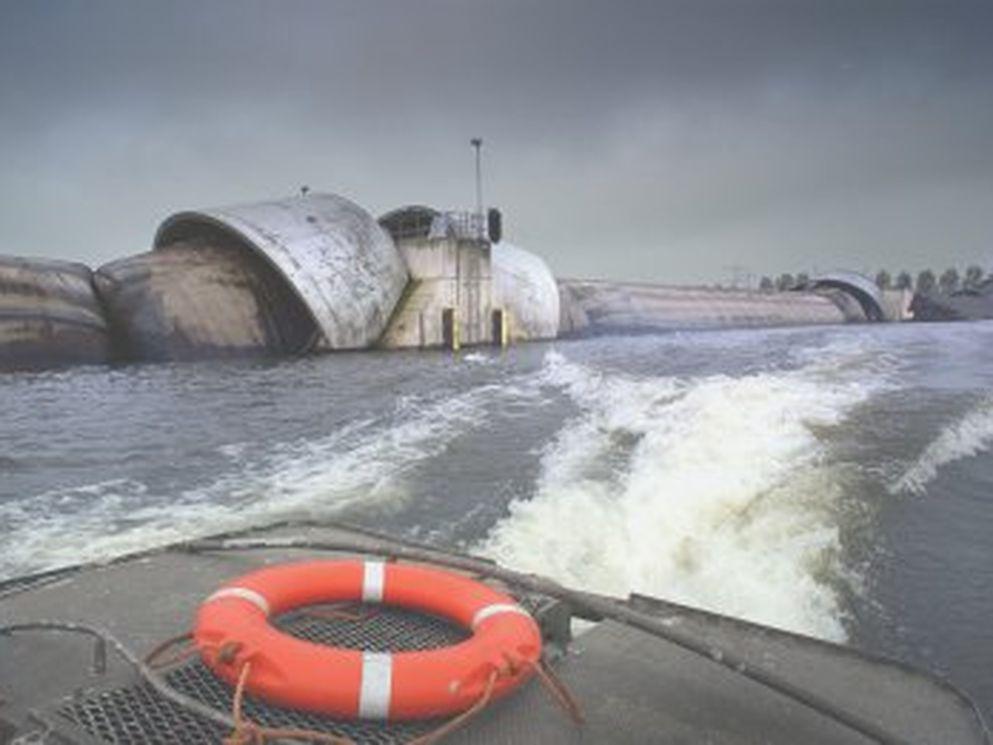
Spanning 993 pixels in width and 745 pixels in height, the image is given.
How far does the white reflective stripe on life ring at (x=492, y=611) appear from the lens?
3.28 m

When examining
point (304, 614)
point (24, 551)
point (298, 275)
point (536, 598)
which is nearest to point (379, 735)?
point (304, 614)

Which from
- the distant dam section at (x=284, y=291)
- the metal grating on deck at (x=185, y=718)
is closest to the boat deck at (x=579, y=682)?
the metal grating on deck at (x=185, y=718)

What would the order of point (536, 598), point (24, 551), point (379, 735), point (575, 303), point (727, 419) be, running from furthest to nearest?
point (575, 303), point (727, 419), point (24, 551), point (536, 598), point (379, 735)

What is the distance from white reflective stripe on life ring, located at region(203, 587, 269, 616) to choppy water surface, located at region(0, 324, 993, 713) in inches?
141

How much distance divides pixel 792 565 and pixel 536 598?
339cm

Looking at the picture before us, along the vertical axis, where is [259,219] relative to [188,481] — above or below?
above

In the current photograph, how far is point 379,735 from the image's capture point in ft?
8.99

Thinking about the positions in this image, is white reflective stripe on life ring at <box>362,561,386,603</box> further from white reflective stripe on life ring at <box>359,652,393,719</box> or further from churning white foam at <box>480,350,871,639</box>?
churning white foam at <box>480,350,871,639</box>

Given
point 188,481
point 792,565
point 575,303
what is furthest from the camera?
point 575,303

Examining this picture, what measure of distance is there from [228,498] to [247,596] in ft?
18.8

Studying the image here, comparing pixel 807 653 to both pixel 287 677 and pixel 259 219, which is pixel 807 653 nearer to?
pixel 287 677

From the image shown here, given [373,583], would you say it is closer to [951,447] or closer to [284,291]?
[951,447]

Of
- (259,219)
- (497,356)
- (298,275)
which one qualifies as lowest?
(497,356)

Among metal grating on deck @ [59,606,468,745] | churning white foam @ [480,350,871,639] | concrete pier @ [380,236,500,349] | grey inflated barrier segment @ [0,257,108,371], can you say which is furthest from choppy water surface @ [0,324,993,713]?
concrete pier @ [380,236,500,349]
